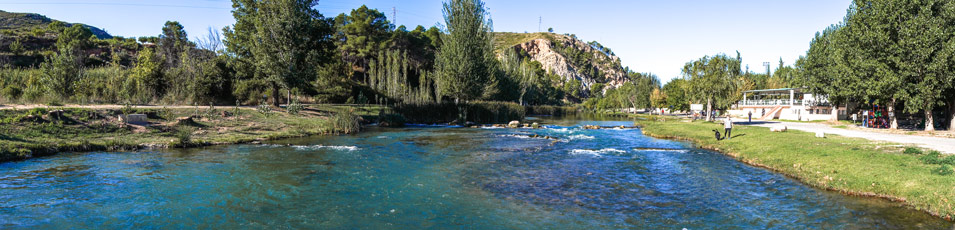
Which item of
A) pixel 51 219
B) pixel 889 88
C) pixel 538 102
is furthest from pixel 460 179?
pixel 538 102

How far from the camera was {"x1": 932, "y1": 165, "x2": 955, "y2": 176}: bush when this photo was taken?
1278 cm

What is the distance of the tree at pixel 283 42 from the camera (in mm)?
37594

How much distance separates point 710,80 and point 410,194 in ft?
150

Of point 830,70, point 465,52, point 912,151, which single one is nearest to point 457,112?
point 465,52

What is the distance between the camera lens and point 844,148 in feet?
62.6

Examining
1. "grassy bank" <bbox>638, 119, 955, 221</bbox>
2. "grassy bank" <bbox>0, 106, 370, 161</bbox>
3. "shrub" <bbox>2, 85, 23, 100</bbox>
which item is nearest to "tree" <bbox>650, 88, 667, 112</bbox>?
"grassy bank" <bbox>638, 119, 955, 221</bbox>

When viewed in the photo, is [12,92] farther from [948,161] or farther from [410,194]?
[948,161]

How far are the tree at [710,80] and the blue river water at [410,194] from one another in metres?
31.8

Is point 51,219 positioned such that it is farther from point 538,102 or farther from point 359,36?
point 538,102

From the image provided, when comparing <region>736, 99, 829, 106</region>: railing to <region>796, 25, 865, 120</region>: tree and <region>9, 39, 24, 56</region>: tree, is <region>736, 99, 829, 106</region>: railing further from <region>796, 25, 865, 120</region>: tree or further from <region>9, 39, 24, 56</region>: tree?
<region>9, 39, 24, 56</region>: tree

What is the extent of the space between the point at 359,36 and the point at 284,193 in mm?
81362

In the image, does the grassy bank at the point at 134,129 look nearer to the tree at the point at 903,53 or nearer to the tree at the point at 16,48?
the tree at the point at 903,53

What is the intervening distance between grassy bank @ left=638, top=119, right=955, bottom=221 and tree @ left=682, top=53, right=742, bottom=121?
88.9 ft

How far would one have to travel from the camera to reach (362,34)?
91812 mm
